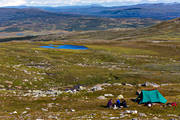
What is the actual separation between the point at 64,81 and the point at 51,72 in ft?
25.2

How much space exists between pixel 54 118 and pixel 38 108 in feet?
20.7

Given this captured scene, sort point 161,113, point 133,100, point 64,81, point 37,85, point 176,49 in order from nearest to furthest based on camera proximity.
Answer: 1. point 161,113
2. point 133,100
3. point 37,85
4. point 64,81
5. point 176,49

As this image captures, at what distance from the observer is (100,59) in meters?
96.1

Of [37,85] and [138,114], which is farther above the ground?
[138,114]

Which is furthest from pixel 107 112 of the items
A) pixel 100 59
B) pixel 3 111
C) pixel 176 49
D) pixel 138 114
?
pixel 176 49

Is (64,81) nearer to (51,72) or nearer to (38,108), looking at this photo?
(51,72)

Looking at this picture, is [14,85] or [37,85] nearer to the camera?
[14,85]

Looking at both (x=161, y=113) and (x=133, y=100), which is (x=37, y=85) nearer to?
(x=133, y=100)

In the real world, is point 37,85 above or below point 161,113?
below

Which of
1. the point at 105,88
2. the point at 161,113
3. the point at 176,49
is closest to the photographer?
the point at 161,113

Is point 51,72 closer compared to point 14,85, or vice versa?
point 14,85

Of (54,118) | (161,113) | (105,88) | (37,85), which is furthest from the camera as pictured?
(37,85)

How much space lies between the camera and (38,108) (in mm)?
30453

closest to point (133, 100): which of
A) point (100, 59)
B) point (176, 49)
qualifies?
point (100, 59)
